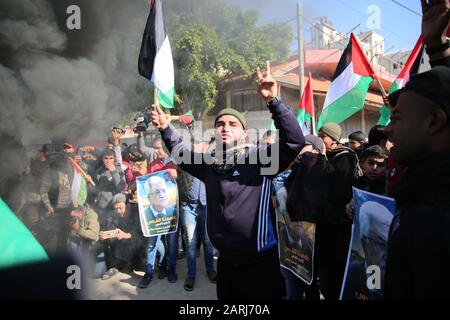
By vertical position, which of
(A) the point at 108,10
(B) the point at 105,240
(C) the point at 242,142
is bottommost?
(B) the point at 105,240

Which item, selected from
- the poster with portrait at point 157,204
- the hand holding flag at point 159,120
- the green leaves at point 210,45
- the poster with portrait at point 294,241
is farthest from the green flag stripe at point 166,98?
the green leaves at point 210,45

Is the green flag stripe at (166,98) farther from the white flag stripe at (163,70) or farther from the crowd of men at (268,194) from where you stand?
the crowd of men at (268,194)

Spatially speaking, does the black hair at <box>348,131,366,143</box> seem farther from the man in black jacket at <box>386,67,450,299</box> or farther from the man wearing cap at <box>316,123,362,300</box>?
the man in black jacket at <box>386,67,450,299</box>

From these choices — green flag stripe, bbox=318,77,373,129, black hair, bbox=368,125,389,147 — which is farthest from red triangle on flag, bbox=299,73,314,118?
black hair, bbox=368,125,389,147

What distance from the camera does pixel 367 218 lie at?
1.91m

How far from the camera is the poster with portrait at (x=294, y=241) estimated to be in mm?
2525

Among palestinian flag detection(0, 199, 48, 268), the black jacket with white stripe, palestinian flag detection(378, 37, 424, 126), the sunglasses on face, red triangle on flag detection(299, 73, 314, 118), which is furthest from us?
red triangle on flag detection(299, 73, 314, 118)

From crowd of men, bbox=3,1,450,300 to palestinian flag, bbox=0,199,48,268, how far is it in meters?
0.17

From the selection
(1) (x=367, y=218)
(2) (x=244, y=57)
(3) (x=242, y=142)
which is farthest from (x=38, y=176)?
(2) (x=244, y=57)

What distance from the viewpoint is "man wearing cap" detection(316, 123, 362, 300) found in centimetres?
237

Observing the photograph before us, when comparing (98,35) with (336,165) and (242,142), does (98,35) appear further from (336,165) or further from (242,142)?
(336,165)

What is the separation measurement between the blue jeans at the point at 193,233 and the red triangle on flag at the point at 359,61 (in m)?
2.33
